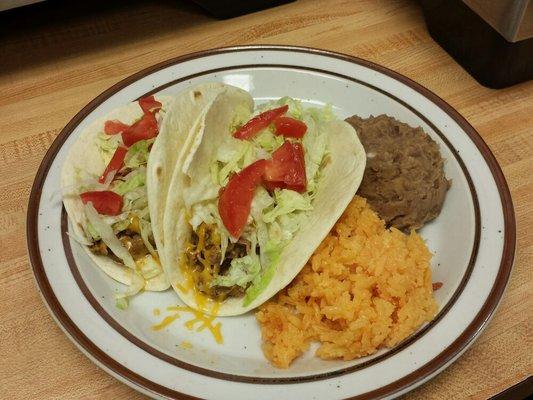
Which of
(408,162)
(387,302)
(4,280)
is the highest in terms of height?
(408,162)

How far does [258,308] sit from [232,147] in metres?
0.52

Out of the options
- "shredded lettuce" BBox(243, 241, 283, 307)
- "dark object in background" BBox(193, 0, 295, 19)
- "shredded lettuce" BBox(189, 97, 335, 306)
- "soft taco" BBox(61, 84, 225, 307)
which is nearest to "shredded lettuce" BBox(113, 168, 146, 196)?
"soft taco" BBox(61, 84, 225, 307)

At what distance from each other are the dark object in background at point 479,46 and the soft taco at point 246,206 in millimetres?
836

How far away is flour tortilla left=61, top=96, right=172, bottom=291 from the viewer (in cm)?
169

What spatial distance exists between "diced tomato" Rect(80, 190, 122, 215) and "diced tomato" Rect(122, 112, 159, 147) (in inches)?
7.8

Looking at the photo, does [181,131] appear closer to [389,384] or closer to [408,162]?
[408,162]

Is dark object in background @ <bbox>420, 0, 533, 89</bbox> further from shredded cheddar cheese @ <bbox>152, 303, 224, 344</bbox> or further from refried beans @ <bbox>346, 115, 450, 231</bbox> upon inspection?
shredded cheddar cheese @ <bbox>152, 303, 224, 344</bbox>

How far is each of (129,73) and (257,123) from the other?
0.84 m

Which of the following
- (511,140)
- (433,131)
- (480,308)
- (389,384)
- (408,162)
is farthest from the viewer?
(511,140)

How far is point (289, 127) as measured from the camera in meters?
1.86

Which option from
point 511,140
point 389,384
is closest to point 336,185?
point 389,384

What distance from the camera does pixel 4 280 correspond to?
1.70 meters

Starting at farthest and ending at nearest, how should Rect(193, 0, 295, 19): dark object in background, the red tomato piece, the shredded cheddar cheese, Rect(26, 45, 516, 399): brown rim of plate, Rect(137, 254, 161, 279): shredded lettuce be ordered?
Rect(193, 0, 295, 19): dark object in background
the red tomato piece
Rect(137, 254, 161, 279): shredded lettuce
the shredded cheddar cheese
Rect(26, 45, 516, 399): brown rim of plate

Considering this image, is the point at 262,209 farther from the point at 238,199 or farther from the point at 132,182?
the point at 132,182
